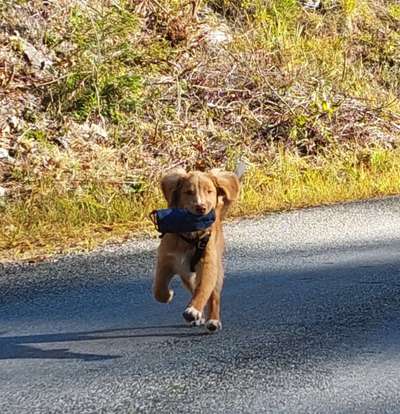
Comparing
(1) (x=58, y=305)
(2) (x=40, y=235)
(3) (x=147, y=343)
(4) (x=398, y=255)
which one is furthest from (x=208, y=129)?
(3) (x=147, y=343)

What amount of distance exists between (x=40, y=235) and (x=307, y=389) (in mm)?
4510

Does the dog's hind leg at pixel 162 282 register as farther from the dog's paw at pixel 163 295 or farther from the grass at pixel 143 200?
the grass at pixel 143 200

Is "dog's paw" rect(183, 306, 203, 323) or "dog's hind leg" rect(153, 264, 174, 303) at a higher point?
"dog's hind leg" rect(153, 264, 174, 303)

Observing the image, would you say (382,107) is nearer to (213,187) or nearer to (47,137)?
(47,137)

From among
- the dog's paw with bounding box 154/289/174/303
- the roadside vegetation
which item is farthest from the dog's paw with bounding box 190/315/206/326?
the roadside vegetation

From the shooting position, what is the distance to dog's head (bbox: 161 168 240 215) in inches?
209

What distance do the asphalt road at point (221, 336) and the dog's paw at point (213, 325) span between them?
0.06 metres

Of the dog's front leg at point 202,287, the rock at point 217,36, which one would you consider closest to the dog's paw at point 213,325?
the dog's front leg at point 202,287

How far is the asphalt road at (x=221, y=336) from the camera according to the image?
4287 mm

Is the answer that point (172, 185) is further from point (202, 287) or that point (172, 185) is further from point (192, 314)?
point (192, 314)

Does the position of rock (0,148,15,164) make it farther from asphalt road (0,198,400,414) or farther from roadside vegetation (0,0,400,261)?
asphalt road (0,198,400,414)

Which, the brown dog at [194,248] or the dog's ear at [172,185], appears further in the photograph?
the dog's ear at [172,185]

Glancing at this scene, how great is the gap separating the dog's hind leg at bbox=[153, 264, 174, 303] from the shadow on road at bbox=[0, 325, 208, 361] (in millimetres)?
189

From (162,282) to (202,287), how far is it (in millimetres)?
305
